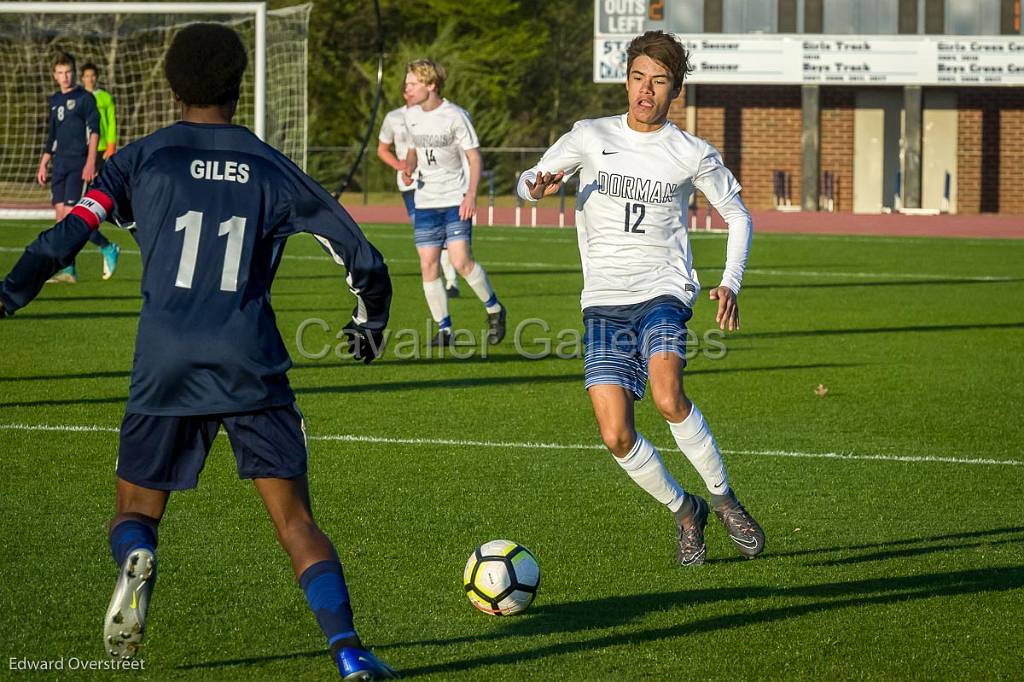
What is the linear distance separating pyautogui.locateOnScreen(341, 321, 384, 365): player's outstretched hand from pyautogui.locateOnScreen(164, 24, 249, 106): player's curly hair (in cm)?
71

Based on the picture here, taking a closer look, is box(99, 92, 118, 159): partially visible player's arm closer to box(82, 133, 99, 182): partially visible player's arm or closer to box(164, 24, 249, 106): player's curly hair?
box(82, 133, 99, 182): partially visible player's arm

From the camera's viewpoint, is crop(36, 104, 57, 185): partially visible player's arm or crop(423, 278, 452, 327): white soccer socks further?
crop(36, 104, 57, 185): partially visible player's arm

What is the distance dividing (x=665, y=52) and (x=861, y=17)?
33.8 metres

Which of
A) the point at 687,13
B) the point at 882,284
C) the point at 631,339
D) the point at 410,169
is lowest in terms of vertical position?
the point at 882,284

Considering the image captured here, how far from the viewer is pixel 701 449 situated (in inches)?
231

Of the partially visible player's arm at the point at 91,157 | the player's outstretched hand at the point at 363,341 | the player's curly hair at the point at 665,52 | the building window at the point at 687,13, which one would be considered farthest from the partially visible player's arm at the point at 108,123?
the building window at the point at 687,13

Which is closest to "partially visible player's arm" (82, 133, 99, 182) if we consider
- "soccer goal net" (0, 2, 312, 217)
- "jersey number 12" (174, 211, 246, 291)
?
"soccer goal net" (0, 2, 312, 217)

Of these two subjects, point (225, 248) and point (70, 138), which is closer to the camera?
point (225, 248)

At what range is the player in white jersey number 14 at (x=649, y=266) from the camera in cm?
579

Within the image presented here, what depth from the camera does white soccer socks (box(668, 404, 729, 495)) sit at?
5859 mm

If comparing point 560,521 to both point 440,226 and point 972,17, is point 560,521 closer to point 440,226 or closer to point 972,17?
point 440,226

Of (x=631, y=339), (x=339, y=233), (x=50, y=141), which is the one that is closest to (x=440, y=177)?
(x=50, y=141)

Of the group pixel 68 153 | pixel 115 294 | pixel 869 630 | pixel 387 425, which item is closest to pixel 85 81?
pixel 68 153

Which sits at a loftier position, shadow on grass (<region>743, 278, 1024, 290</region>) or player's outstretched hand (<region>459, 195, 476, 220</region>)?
player's outstretched hand (<region>459, 195, 476, 220</region>)
